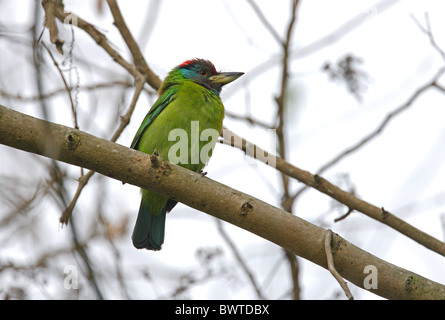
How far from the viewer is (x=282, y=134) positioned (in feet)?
14.2

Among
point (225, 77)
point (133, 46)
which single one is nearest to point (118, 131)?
A: point (133, 46)

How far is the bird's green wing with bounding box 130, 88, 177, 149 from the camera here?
447 centimetres

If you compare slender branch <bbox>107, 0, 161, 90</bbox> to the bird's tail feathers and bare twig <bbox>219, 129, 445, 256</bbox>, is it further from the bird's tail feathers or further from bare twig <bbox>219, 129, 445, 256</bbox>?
the bird's tail feathers

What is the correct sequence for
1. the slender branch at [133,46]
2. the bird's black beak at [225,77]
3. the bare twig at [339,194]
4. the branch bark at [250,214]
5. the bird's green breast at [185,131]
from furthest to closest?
the bird's black beak at [225,77] < the bird's green breast at [185,131] < the slender branch at [133,46] < the bare twig at [339,194] < the branch bark at [250,214]

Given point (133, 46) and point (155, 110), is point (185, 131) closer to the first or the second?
point (155, 110)

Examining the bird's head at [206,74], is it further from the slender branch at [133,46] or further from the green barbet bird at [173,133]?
the slender branch at [133,46]

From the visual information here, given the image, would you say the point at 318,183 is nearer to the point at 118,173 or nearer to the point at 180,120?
the point at 180,120

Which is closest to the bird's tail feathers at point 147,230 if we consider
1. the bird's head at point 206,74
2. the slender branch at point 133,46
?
the slender branch at point 133,46

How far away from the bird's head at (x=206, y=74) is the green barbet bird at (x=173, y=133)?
11.1 inches

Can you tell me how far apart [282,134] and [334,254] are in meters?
1.66

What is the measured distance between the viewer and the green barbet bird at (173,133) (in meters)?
4.23

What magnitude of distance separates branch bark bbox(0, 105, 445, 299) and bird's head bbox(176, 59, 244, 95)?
2241 millimetres

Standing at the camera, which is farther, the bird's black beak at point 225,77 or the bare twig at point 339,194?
the bird's black beak at point 225,77
